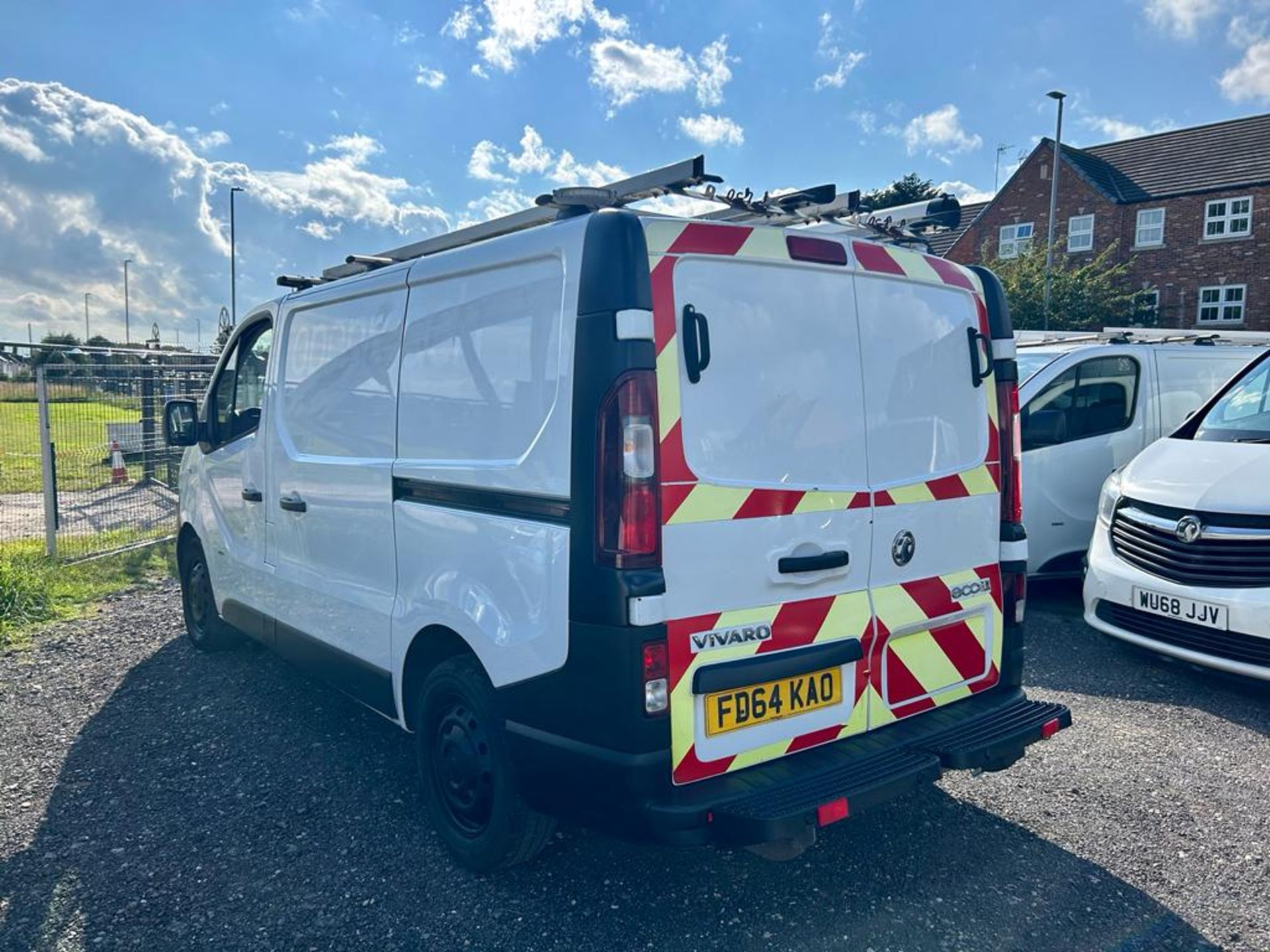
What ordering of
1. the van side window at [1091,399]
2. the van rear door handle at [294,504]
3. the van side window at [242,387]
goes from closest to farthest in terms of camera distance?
the van rear door handle at [294,504] < the van side window at [242,387] < the van side window at [1091,399]

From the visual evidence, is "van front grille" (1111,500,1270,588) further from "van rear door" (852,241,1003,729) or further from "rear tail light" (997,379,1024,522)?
"van rear door" (852,241,1003,729)

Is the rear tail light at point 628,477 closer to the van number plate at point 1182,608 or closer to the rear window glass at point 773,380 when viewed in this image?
the rear window glass at point 773,380

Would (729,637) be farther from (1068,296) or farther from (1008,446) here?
(1068,296)

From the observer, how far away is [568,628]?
2645 mm

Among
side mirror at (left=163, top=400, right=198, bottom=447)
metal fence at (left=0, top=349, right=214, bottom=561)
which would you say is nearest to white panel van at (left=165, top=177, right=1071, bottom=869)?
side mirror at (left=163, top=400, right=198, bottom=447)

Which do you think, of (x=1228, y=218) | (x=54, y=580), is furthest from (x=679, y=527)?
(x=1228, y=218)

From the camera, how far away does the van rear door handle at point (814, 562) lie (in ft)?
9.23

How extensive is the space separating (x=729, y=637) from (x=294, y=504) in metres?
2.48

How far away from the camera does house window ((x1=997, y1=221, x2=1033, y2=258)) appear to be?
111ft

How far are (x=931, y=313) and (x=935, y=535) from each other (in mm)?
811

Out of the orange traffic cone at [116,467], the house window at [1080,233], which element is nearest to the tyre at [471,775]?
the orange traffic cone at [116,467]

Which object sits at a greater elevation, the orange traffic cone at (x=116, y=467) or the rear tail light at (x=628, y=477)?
the rear tail light at (x=628, y=477)

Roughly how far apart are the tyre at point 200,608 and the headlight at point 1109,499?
5.48 metres

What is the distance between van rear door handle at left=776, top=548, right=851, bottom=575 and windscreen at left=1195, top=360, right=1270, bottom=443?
3.52 metres
